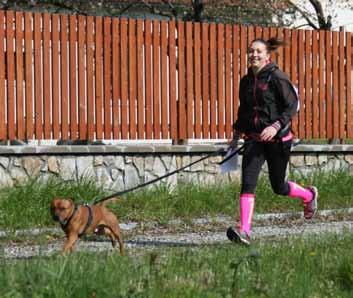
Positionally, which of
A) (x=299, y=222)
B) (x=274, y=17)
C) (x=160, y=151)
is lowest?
(x=299, y=222)

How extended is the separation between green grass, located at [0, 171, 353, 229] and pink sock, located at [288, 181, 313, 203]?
1791mm

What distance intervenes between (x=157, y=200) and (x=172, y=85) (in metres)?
1.82

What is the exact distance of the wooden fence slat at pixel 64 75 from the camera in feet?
37.0

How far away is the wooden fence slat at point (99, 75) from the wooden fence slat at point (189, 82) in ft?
3.98

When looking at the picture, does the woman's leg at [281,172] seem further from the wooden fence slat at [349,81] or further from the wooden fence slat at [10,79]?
the wooden fence slat at [349,81]

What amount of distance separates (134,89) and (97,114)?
61cm

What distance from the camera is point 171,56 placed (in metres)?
11.9

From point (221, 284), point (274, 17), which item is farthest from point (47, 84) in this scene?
point (274, 17)

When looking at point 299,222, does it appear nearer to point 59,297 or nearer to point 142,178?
point 142,178

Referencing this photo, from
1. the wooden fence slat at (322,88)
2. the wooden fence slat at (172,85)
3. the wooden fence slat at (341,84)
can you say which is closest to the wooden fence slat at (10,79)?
the wooden fence slat at (172,85)

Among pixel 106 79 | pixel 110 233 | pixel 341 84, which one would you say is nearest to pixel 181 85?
pixel 106 79

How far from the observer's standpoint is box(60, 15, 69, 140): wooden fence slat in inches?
444

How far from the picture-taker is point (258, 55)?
833 cm

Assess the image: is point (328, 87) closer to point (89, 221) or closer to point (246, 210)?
point (246, 210)
